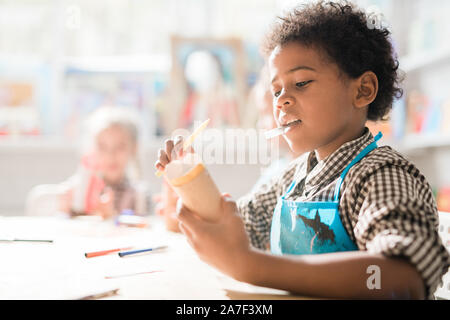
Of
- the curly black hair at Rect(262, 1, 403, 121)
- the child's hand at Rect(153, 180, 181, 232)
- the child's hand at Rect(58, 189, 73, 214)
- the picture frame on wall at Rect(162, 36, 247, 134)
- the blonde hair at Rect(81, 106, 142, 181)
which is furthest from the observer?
the picture frame on wall at Rect(162, 36, 247, 134)

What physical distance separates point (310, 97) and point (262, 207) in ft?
0.84

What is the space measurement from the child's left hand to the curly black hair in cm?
32

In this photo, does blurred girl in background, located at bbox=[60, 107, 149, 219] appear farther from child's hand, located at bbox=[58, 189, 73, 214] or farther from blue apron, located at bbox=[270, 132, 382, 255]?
blue apron, located at bbox=[270, 132, 382, 255]

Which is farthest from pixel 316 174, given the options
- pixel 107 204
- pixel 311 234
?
pixel 107 204

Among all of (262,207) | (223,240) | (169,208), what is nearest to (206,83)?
(169,208)

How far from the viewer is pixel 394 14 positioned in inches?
85.2

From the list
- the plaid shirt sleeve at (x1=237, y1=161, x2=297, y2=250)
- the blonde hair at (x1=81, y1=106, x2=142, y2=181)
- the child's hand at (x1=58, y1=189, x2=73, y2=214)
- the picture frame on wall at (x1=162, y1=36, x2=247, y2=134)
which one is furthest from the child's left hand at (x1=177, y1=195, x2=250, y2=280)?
the picture frame on wall at (x1=162, y1=36, x2=247, y2=134)

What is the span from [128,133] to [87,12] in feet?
2.52

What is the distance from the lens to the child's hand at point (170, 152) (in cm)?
49

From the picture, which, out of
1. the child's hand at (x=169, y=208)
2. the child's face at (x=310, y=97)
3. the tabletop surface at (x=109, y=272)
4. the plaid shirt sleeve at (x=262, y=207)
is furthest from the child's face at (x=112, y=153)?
the child's face at (x=310, y=97)

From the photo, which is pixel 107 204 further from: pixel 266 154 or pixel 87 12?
pixel 87 12

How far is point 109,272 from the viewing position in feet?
1.72

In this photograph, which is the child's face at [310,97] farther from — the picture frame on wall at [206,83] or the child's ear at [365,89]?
the picture frame on wall at [206,83]

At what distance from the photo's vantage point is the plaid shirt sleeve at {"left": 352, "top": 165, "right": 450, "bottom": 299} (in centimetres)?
39
